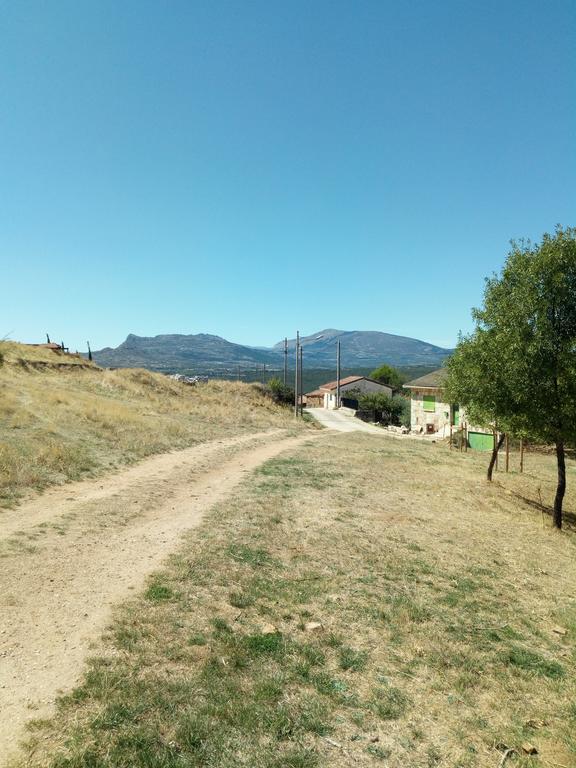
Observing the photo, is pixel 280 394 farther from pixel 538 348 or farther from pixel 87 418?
pixel 538 348

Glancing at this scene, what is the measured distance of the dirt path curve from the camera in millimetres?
5379

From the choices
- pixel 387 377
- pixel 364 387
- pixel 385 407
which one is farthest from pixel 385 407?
pixel 387 377

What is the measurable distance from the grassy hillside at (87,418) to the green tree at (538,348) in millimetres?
14592

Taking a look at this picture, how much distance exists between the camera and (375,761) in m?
4.60

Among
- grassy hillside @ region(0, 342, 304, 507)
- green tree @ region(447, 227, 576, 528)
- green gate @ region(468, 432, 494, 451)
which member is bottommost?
green gate @ region(468, 432, 494, 451)

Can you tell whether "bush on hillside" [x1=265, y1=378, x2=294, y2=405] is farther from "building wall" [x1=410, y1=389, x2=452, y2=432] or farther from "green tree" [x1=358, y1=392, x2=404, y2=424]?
"green tree" [x1=358, y1=392, x2=404, y2=424]

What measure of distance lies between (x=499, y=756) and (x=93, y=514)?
986 cm

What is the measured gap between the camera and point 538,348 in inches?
597

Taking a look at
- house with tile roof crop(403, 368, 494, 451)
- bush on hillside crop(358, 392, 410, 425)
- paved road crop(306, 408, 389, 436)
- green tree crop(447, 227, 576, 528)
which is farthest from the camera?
bush on hillside crop(358, 392, 410, 425)

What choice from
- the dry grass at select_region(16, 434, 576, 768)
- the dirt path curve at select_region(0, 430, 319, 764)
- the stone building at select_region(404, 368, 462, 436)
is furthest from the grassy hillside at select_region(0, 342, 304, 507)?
the stone building at select_region(404, 368, 462, 436)

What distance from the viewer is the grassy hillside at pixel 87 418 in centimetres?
1556

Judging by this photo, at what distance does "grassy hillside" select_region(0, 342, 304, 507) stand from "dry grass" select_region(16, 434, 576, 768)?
6.92 meters

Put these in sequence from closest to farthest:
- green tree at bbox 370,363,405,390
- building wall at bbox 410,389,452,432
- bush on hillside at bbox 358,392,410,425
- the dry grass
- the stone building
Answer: the dry grass
building wall at bbox 410,389,452,432
the stone building
bush on hillside at bbox 358,392,410,425
green tree at bbox 370,363,405,390

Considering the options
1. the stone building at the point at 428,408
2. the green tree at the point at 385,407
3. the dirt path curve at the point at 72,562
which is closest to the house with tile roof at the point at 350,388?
the green tree at the point at 385,407
